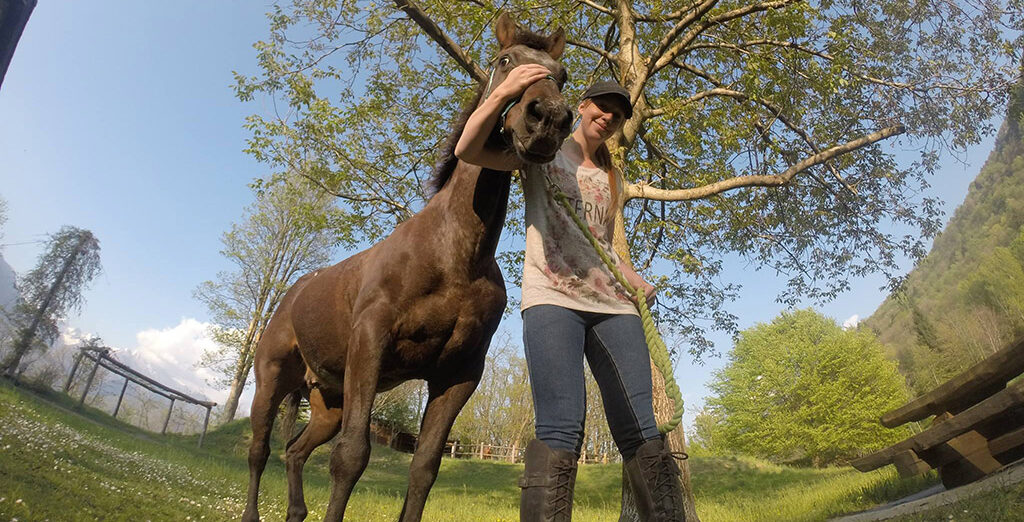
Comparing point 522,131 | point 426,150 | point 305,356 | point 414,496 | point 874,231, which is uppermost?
point 426,150

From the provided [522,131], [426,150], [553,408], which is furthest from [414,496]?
[426,150]

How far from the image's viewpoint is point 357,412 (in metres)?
2.64

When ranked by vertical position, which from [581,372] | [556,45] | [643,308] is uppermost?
[556,45]

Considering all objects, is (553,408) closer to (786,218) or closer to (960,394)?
(960,394)

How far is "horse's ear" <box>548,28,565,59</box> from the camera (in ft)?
8.54

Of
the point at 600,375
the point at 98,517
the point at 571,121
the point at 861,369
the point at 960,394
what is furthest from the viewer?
the point at 861,369

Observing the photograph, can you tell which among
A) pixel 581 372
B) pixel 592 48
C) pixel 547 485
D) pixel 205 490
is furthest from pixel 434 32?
pixel 205 490

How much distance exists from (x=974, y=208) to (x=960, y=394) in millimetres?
109144

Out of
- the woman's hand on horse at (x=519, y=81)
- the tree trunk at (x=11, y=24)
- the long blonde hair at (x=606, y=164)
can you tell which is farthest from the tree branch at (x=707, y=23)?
the tree trunk at (x=11, y=24)

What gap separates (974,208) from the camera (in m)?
86.9

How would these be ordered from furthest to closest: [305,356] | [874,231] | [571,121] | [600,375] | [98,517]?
[874,231] → [305,356] → [98,517] → [600,375] → [571,121]

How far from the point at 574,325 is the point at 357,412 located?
4.20 ft

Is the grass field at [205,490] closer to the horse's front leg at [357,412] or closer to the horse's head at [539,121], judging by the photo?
the horse's front leg at [357,412]

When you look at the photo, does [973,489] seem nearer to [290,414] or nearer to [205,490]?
[290,414]
